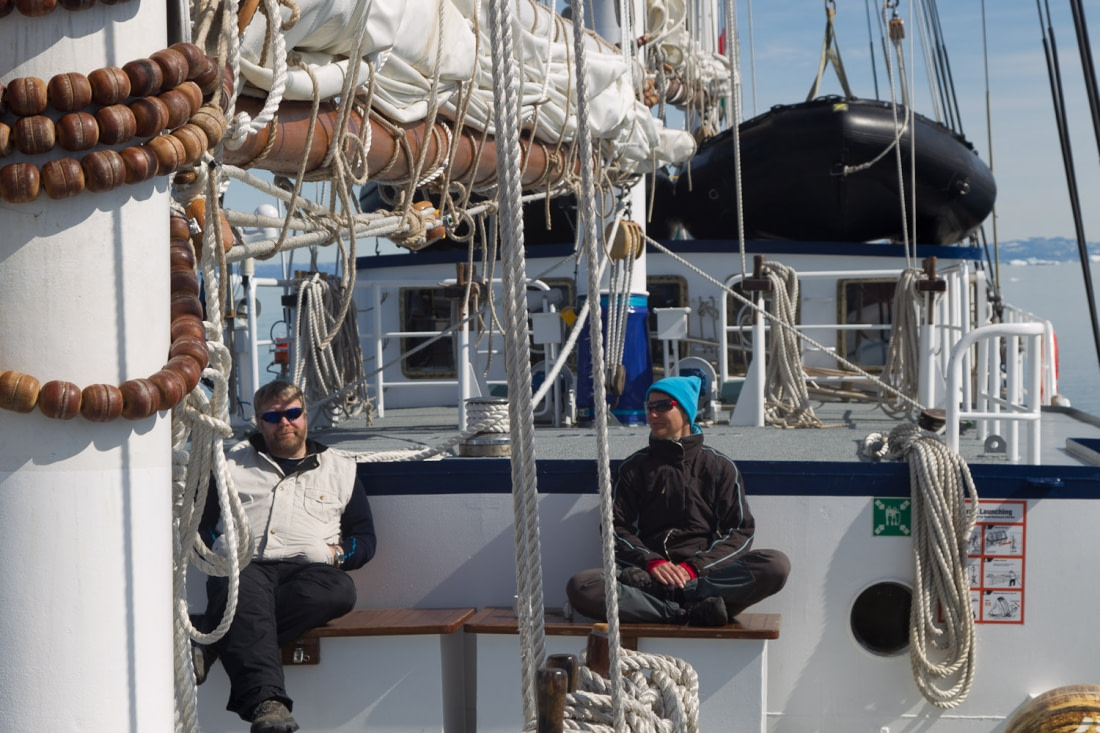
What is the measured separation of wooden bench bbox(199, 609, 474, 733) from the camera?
14.1 feet

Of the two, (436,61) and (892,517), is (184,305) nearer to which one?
(436,61)

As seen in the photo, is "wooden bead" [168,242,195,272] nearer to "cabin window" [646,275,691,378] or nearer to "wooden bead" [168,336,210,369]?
"wooden bead" [168,336,210,369]

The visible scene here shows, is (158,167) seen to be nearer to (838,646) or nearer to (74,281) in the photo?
(74,281)

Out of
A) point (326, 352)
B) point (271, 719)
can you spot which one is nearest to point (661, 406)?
point (271, 719)

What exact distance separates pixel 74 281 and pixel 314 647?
2.98 metres

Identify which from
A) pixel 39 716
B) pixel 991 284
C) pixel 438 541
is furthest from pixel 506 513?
pixel 991 284

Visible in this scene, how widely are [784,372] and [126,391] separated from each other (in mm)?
6307

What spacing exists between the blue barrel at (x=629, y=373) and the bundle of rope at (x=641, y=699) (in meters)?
4.96

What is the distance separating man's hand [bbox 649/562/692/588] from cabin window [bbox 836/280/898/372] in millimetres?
5554

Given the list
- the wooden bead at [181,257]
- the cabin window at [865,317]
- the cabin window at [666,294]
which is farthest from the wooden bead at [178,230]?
the cabin window at [865,317]

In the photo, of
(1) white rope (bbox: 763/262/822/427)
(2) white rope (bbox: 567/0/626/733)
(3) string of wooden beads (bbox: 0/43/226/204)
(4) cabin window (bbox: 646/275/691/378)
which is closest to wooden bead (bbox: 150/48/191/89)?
(3) string of wooden beads (bbox: 0/43/226/204)

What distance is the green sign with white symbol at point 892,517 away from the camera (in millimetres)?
4668

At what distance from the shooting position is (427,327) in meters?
9.81

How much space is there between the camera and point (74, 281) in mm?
1537
